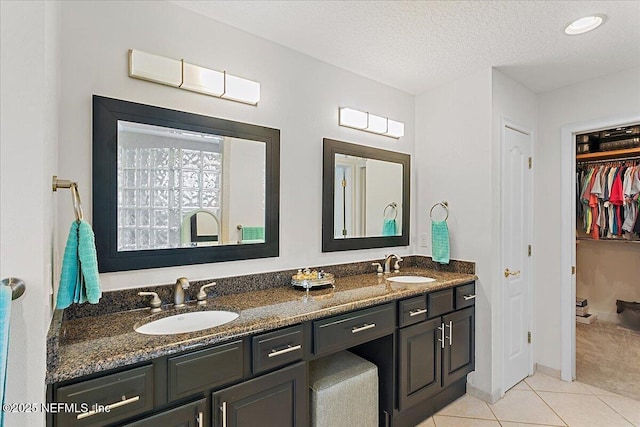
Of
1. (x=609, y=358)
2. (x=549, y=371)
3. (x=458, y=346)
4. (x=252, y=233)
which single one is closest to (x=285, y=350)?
(x=252, y=233)

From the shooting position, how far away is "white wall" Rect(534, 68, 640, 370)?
9.38 ft

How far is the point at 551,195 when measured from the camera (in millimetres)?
3000

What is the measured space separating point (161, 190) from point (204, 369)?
941mm

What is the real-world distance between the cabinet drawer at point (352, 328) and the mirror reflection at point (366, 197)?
2.39 ft

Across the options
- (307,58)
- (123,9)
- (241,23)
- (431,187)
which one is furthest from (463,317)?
(123,9)

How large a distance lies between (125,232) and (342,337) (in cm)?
122

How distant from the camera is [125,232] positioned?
1.68 meters

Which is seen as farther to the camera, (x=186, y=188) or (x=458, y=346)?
(x=458, y=346)

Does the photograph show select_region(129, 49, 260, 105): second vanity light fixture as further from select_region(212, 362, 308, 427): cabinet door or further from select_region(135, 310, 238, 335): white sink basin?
select_region(212, 362, 308, 427): cabinet door

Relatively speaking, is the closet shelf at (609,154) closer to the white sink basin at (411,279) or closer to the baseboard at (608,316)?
the baseboard at (608,316)

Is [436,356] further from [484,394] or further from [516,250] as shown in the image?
[516,250]

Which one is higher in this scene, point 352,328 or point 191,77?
point 191,77

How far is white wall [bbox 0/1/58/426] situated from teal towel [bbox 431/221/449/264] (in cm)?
253

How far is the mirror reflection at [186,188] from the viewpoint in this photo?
1699mm
